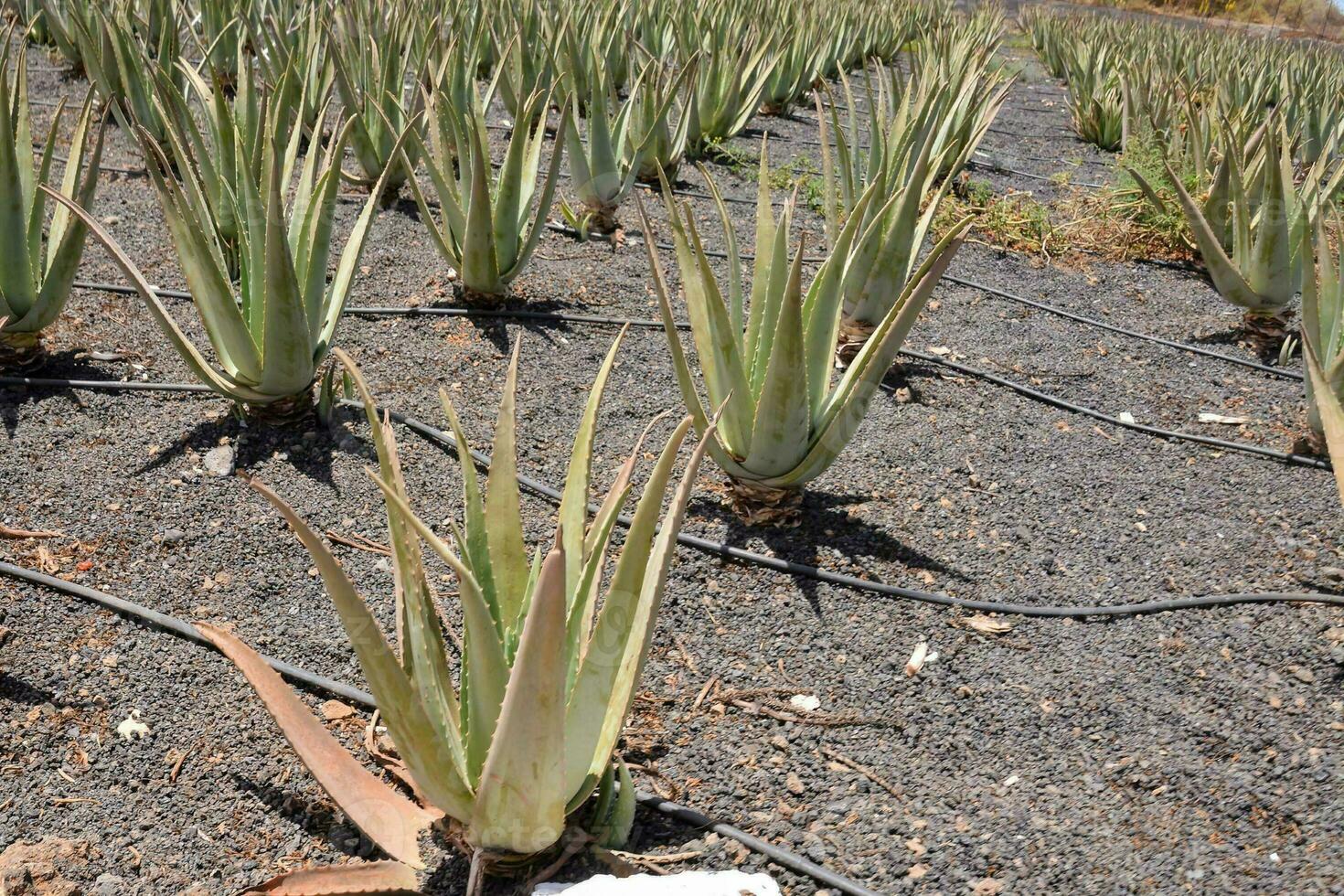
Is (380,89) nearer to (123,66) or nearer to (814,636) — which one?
(123,66)

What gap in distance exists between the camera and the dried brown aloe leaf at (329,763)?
1.27 metres

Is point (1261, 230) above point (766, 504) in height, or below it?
above

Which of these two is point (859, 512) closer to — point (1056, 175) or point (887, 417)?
point (887, 417)

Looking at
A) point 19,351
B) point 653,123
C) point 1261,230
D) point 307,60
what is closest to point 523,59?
point 653,123

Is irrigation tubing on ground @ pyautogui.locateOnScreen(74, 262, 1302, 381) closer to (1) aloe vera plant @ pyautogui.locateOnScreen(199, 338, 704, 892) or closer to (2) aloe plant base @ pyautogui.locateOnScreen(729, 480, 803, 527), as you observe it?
(2) aloe plant base @ pyautogui.locateOnScreen(729, 480, 803, 527)

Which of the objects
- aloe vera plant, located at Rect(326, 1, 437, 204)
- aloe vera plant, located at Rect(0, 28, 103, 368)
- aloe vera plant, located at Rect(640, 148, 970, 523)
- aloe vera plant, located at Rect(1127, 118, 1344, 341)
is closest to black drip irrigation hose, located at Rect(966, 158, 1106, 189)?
aloe vera plant, located at Rect(1127, 118, 1344, 341)

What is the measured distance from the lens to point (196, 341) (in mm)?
2689

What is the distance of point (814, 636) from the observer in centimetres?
187

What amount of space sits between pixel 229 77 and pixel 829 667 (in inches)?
167

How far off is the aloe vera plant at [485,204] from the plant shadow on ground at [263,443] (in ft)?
2.37

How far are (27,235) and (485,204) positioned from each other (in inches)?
41.1

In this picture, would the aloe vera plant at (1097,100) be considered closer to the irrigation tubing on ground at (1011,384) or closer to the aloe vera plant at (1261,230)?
the aloe vera plant at (1261,230)

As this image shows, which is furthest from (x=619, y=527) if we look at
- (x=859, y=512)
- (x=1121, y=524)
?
(x=1121, y=524)

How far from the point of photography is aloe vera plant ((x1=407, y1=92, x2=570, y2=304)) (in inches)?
105
